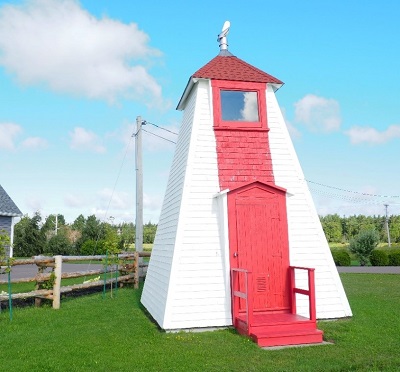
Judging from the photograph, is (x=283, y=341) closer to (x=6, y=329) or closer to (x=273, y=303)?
(x=273, y=303)

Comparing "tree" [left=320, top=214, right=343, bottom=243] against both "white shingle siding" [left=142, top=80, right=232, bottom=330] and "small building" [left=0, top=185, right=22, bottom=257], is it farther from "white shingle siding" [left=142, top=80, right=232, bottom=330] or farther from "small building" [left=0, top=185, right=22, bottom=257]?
"white shingle siding" [left=142, top=80, right=232, bottom=330]

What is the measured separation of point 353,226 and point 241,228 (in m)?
68.4

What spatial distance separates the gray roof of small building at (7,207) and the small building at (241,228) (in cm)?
1341

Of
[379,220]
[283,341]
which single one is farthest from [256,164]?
[379,220]

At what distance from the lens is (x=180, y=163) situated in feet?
29.7

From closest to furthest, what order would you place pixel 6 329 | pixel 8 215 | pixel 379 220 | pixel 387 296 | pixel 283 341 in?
pixel 283 341, pixel 6 329, pixel 387 296, pixel 8 215, pixel 379 220

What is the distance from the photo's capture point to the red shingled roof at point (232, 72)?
28.9 ft

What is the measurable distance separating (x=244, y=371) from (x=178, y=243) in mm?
3007

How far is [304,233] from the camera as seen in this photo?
27.6ft

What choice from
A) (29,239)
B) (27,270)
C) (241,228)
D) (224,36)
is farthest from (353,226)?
(241,228)

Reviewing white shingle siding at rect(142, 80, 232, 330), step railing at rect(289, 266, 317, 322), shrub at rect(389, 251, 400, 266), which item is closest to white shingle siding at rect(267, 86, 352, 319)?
step railing at rect(289, 266, 317, 322)

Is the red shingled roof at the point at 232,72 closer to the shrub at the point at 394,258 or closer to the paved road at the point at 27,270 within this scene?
the paved road at the point at 27,270

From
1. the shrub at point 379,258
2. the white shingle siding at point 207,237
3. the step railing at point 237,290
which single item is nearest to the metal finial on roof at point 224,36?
the white shingle siding at point 207,237

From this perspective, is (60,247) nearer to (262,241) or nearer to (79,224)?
(79,224)
